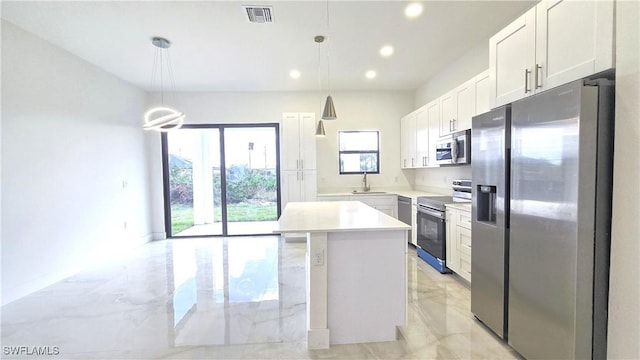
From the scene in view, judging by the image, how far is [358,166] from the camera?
226 inches

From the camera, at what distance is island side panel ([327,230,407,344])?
→ 2.07 m

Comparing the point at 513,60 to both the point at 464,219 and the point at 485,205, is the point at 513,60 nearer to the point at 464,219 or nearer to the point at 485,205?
the point at 485,205

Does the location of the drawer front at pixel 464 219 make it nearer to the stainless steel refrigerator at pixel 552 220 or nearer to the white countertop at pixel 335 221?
the stainless steel refrigerator at pixel 552 220

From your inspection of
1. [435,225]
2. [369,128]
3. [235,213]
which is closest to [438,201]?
[435,225]

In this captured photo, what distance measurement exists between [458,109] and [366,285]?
266 cm

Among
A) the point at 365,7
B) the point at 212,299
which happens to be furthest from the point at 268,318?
the point at 365,7

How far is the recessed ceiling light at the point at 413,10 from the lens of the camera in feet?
8.97

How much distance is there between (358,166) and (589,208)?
14.2 feet

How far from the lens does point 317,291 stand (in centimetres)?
203

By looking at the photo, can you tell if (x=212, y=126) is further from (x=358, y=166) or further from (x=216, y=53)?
(x=358, y=166)

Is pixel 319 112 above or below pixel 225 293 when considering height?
above

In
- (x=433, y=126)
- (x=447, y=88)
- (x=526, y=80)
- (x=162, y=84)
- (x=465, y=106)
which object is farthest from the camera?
(x=162, y=84)

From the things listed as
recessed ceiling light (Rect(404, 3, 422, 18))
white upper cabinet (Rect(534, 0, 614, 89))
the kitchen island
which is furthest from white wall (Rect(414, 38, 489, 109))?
the kitchen island

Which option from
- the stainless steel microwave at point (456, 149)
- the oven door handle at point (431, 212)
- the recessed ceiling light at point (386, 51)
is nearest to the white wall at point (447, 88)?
the stainless steel microwave at point (456, 149)
